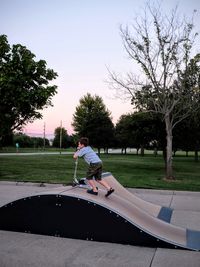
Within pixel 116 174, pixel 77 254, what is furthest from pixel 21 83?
pixel 77 254

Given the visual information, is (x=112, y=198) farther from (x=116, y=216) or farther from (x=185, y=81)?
(x=185, y=81)

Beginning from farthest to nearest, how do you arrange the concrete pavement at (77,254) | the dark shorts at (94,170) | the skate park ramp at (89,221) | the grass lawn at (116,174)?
the grass lawn at (116,174)
the dark shorts at (94,170)
the skate park ramp at (89,221)
the concrete pavement at (77,254)

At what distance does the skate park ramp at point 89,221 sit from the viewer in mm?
6117

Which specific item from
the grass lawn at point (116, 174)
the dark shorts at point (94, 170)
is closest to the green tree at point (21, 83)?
the grass lawn at point (116, 174)

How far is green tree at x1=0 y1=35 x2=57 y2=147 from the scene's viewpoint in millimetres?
15992

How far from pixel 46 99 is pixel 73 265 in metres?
12.2

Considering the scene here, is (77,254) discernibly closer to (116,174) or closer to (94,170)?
(94,170)

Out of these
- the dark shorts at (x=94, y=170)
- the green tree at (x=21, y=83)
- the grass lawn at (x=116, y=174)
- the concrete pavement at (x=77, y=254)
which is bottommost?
the concrete pavement at (x=77, y=254)

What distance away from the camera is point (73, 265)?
16.3 feet

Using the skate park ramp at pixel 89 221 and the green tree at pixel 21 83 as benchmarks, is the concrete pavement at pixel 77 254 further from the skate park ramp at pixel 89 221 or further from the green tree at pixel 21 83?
the green tree at pixel 21 83

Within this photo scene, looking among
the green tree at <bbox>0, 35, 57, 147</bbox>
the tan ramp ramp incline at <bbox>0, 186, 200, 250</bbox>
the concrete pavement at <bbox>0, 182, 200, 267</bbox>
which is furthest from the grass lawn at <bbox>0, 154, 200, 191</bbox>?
the concrete pavement at <bbox>0, 182, 200, 267</bbox>

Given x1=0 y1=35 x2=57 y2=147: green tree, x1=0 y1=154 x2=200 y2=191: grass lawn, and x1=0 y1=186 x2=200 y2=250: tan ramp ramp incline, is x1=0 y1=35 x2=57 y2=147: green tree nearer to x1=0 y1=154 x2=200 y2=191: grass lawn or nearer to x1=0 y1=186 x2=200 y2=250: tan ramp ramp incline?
x1=0 y1=154 x2=200 y2=191: grass lawn

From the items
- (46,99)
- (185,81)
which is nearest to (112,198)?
(46,99)

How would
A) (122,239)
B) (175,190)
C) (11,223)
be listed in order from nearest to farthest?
(122,239)
(11,223)
(175,190)
